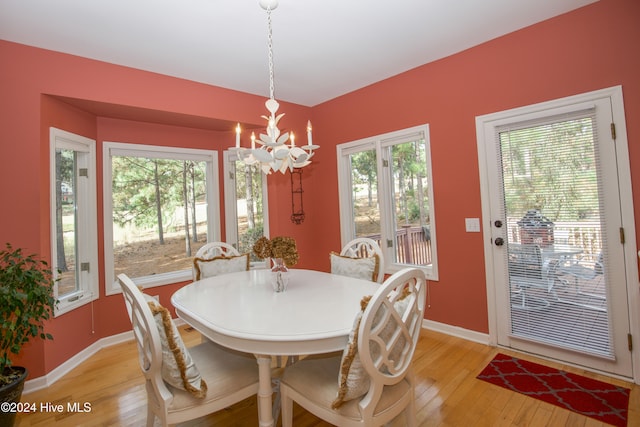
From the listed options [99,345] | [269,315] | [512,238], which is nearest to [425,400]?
[269,315]

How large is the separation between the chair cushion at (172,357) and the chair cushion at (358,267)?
55.1 inches

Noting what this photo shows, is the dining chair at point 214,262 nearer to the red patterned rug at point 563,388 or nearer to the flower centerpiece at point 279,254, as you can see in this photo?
the flower centerpiece at point 279,254

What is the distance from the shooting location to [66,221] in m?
2.79

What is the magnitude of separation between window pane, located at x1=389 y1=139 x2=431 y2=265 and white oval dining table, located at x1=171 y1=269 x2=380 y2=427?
1.34 m

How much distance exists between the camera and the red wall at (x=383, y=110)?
221 centimetres

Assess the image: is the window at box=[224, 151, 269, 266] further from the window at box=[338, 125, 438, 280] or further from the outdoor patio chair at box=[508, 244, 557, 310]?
the outdoor patio chair at box=[508, 244, 557, 310]

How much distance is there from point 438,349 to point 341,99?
9.64 ft

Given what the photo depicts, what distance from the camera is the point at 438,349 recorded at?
269cm

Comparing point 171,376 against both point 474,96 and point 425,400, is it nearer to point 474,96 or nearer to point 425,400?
point 425,400

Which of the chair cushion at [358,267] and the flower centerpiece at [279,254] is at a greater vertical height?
the flower centerpiece at [279,254]

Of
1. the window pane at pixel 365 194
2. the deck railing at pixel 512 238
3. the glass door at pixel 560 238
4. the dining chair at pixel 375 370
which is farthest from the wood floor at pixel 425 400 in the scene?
the window pane at pixel 365 194

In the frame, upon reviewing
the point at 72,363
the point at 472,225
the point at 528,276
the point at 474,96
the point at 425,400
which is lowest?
the point at 425,400

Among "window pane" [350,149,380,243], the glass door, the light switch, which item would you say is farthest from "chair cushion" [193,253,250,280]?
A: the glass door

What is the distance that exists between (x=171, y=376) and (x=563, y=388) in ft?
7.96
